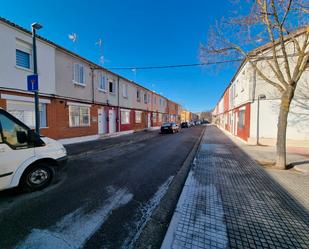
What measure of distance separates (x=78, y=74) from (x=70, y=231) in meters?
12.0

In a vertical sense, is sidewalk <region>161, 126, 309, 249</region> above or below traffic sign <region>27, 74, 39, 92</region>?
below

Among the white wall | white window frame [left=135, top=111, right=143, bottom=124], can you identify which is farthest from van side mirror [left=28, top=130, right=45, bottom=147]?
white window frame [left=135, top=111, right=143, bottom=124]

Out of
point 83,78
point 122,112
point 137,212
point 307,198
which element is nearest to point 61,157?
point 137,212

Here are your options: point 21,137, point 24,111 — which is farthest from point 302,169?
point 24,111

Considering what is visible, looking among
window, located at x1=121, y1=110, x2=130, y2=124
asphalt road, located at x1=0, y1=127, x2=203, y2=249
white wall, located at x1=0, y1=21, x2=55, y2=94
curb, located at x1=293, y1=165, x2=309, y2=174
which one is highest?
white wall, located at x1=0, y1=21, x2=55, y2=94

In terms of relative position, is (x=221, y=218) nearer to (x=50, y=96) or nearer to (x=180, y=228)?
(x=180, y=228)

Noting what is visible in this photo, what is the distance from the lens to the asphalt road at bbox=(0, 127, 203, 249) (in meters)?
2.49

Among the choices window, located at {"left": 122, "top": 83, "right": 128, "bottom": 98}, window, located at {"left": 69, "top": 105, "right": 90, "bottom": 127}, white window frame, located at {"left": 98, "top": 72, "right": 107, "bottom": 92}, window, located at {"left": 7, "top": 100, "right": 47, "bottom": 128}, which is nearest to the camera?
window, located at {"left": 7, "top": 100, "right": 47, "bottom": 128}

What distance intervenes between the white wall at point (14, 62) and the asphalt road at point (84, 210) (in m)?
6.10

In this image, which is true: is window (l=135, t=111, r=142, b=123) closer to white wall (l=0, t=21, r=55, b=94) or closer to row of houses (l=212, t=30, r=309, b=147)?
white wall (l=0, t=21, r=55, b=94)

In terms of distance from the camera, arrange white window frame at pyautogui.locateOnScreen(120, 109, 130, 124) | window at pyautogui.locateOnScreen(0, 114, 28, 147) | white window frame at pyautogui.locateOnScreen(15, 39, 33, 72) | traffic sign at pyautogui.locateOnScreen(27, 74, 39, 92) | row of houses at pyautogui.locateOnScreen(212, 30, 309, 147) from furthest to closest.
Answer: white window frame at pyautogui.locateOnScreen(120, 109, 130, 124) → row of houses at pyautogui.locateOnScreen(212, 30, 309, 147) → white window frame at pyautogui.locateOnScreen(15, 39, 33, 72) → traffic sign at pyautogui.locateOnScreen(27, 74, 39, 92) → window at pyautogui.locateOnScreen(0, 114, 28, 147)

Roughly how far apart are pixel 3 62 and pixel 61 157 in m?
→ 6.61

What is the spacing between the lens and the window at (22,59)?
28.3 feet

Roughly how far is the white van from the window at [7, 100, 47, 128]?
5.64 m
